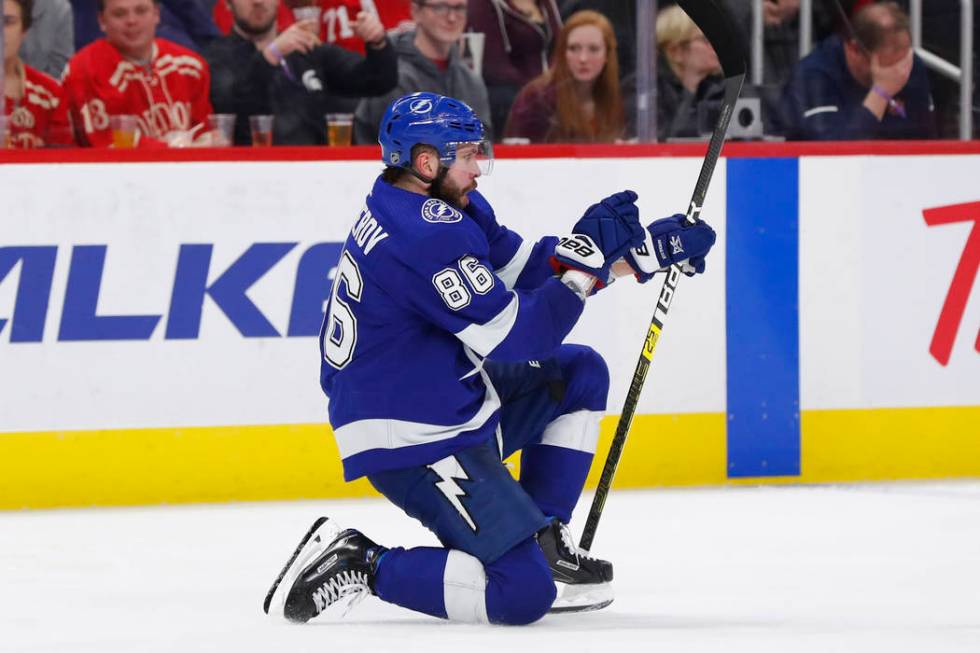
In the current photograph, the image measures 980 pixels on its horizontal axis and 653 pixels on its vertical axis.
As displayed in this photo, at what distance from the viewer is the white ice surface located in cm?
265

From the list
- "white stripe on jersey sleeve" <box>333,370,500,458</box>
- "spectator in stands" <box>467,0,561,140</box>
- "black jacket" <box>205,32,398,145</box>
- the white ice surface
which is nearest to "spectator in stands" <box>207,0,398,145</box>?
"black jacket" <box>205,32,398,145</box>

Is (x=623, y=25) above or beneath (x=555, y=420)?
above

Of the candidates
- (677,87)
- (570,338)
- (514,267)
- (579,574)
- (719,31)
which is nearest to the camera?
(579,574)

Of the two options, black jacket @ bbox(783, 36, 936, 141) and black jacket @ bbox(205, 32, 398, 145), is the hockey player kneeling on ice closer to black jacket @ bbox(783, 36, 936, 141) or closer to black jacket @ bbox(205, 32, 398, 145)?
black jacket @ bbox(205, 32, 398, 145)

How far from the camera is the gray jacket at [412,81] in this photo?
4.21 metres

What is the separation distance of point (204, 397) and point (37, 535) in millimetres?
577

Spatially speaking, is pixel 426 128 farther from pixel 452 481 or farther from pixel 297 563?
pixel 297 563

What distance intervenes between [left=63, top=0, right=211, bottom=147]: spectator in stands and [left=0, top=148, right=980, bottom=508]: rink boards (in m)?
0.10

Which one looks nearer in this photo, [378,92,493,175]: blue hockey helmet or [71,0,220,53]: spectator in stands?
[378,92,493,175]: blue hockey helmet

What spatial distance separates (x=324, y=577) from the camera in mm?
2811

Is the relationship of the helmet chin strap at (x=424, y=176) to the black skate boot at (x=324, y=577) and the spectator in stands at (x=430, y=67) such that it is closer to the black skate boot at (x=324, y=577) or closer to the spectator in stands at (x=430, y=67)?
the black skate boot at (x=324, y=577)

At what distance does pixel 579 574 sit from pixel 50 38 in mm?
2004

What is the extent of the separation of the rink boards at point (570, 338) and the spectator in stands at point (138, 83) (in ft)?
0.32

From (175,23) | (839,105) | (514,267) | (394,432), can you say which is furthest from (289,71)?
(394,432)
